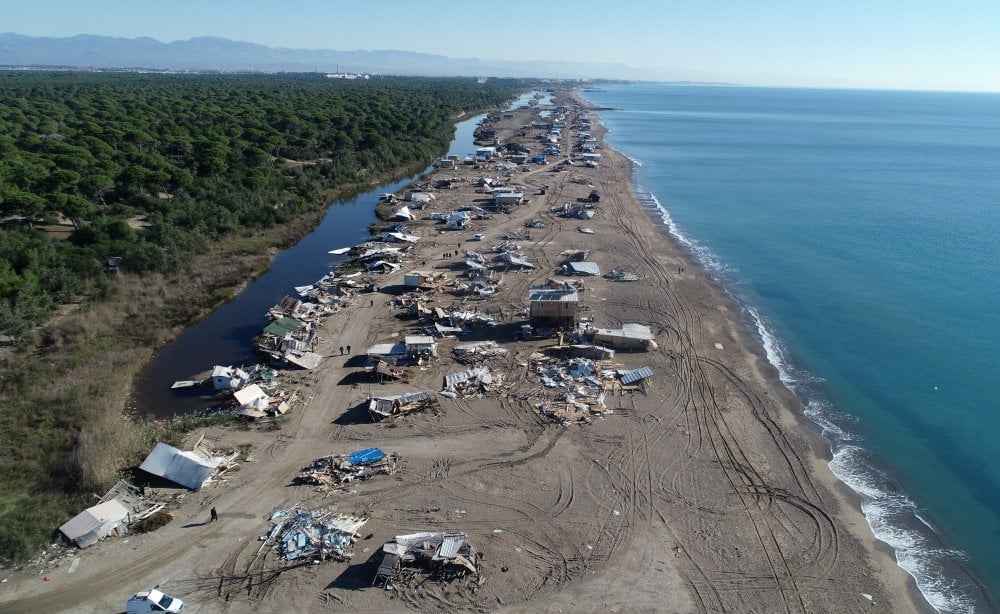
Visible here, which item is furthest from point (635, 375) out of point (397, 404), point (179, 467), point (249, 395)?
point (179, 467)

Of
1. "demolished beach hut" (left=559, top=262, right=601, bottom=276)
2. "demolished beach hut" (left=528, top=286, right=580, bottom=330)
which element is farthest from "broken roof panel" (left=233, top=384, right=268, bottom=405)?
"demolished beach hut" (left=559, top=262, right=601, bottom=276)

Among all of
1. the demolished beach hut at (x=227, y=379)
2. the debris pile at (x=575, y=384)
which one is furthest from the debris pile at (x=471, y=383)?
the demolished beach hut at (x=227, y=379)

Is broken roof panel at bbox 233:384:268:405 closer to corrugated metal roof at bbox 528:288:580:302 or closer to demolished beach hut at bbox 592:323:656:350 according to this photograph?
corrugated metal roof at bbox 528:288:580:302

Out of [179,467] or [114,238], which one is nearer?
[179,467]

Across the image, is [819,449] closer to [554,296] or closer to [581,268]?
[554,296]

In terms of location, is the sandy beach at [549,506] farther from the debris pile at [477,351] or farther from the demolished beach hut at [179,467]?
the demolished beach hut at [179,467]
